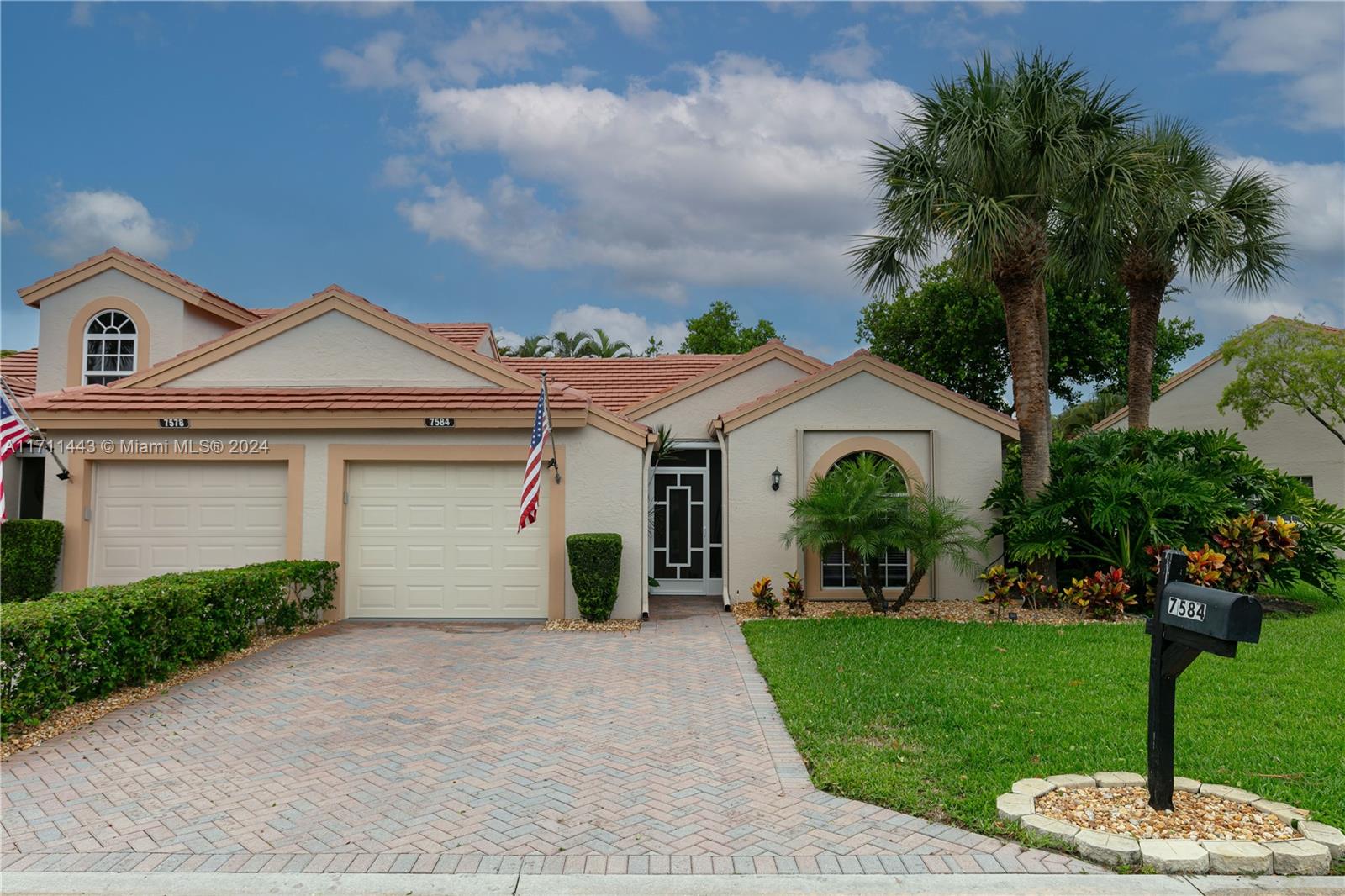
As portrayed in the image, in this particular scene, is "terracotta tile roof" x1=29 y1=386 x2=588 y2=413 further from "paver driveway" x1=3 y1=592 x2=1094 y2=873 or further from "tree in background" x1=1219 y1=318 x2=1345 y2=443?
"tree in background" x1=1219 y1=318 x2=1345 y2=443

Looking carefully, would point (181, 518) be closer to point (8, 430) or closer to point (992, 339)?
point (8, 430)

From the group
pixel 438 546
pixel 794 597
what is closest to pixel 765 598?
pixel 794 597

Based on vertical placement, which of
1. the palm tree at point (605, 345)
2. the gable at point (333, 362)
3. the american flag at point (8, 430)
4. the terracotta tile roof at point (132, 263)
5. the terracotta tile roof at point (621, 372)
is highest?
the palm tree at point (605, 345)

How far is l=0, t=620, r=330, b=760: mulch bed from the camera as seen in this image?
6395 mm

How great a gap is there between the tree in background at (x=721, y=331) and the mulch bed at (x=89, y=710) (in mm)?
32913

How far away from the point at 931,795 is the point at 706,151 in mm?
14274

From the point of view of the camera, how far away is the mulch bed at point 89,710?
639 cm

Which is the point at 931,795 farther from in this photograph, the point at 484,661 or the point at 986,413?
the point at 986,413

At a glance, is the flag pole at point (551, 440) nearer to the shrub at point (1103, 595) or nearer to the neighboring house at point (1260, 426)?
the shrub at point (1103, 595)

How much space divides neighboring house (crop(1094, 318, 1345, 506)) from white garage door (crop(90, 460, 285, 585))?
19.0 m

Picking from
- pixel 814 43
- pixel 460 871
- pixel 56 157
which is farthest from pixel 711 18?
pixel 460 871

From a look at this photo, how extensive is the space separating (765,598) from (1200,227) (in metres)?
10.9

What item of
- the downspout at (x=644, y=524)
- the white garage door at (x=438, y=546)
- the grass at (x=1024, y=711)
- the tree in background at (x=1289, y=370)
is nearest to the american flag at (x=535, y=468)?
the white garage door at (x=438, y=546)

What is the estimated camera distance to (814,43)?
13.1 m
